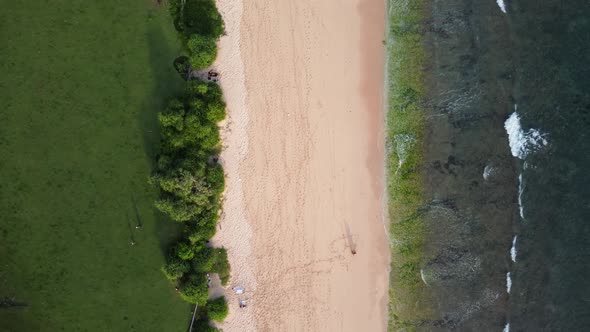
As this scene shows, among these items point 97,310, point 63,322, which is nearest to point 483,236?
point 97,310

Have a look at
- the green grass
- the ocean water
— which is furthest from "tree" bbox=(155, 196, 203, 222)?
the ocean water

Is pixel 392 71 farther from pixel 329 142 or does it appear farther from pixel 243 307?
pixel 243 307

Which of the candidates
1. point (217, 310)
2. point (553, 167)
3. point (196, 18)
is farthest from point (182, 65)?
point (553, 167)

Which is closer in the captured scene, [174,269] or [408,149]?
[174,269]

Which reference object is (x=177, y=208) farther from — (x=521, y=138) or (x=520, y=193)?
(x=521, y=138)

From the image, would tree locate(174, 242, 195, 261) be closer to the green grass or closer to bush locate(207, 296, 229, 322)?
bush locate(207, 296, 229, 322)

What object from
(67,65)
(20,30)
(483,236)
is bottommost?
(483,236)

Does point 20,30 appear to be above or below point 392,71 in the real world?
above
